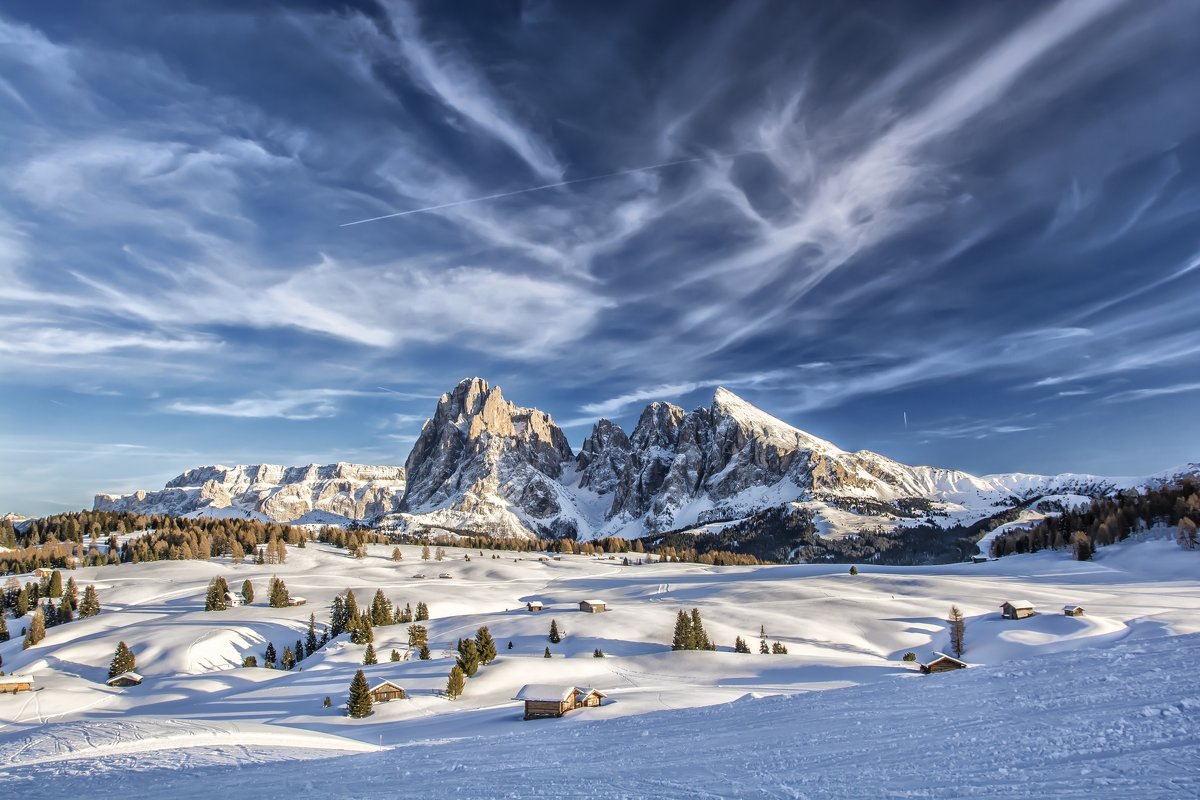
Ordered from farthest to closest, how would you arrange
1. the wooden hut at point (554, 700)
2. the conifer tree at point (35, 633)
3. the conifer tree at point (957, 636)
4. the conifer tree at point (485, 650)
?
1. the conifer tree at point (35, 633)
2. the conifer tree at point (957, 636)
3. the conifer tree at point (485, 650)
4. the wooden hut at point (554, 700)

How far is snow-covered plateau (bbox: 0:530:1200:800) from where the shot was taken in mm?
12859

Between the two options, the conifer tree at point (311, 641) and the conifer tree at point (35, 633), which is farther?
the conifer tree at point (35, 633)

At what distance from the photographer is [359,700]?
4234cm

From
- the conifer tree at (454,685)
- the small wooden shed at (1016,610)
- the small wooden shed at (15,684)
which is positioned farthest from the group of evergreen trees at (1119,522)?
the small wooden shed at (15,684)

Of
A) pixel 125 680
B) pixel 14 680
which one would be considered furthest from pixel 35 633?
pixel 125 680

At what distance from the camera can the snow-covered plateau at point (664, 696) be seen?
12.9 m

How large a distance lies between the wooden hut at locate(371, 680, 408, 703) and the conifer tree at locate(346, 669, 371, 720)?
2487mm

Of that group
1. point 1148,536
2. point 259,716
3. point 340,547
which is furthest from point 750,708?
point 340,547

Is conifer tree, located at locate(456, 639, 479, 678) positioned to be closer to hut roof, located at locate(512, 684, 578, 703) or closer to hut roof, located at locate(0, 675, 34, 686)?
hut roof, located at locate(512, 684, 578, 703)

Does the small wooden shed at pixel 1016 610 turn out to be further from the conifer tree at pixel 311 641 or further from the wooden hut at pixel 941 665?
the conifer tree at pixel 311 641

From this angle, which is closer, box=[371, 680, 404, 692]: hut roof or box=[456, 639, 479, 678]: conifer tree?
box=[371, 680, 404, 692]: hut roof

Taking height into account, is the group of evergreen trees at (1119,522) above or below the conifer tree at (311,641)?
above

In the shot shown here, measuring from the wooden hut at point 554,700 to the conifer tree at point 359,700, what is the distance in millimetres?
11740

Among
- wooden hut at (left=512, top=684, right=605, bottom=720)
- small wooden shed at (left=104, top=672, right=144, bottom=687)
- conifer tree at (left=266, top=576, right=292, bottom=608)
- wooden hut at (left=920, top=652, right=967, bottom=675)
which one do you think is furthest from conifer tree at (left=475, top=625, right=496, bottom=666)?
conifer tree at (left=266, top=576, right=292, bottom=608)
